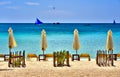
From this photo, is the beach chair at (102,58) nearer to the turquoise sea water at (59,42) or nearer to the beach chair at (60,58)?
the beach chair at (60,58)

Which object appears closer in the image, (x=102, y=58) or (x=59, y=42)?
(x=102, y=58)

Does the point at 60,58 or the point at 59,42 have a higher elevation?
the point at 59,42

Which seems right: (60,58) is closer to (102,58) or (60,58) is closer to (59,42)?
(102,58)

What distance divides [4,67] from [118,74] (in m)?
5.47

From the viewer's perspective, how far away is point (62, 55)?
17141 millimetres

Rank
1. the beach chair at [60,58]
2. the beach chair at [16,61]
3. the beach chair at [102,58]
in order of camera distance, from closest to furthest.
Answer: the beach chair at [16,61] < the beach chair at [60,58] < the beach chair at [102,58]

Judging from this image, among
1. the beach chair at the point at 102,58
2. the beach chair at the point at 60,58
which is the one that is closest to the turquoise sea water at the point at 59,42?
the beach chair at the point at 102,58

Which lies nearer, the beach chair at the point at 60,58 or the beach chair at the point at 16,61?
the beach chair at the point at 16,61

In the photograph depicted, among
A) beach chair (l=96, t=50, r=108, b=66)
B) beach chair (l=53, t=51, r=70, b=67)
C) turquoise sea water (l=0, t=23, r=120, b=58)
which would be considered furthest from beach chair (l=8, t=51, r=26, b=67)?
turquoise sea water (l=0, t=23, r=120, b=58)

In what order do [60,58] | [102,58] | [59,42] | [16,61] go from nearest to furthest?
[16,61], [60,58], [102,58], [59,42]

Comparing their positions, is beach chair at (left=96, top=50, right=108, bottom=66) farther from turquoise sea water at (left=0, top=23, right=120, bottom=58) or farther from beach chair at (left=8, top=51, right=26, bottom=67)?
turquoise sea water at (left=0, top=23, right=120, bottom=58)

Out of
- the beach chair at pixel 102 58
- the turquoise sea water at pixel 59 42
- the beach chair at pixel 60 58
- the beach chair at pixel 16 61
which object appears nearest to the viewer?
the beach chair at pixel 16 61

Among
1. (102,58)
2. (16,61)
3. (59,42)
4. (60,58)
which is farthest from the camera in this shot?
(59,42)

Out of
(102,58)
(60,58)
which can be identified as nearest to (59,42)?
(102,58)
